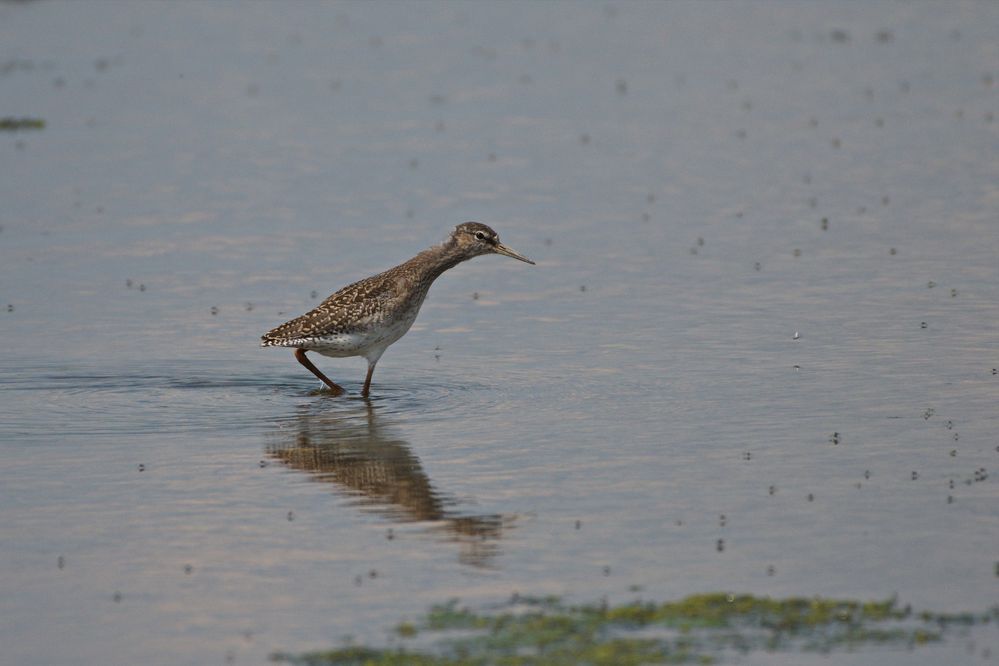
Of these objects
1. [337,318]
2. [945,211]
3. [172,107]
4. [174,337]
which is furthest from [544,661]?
[172,107]

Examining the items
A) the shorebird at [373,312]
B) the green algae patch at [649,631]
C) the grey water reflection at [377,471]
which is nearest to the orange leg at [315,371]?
the shorebird at [373,312]

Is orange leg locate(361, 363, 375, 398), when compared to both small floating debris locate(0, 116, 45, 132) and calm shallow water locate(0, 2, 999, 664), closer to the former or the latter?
calm shallow water locate(0, 2, 999, 664)

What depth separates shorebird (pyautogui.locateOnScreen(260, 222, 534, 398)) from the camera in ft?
65.0

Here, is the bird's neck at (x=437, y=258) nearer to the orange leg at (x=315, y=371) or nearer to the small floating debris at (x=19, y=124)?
the orange leg at (x=315, y=371)

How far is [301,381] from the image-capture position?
2072cm

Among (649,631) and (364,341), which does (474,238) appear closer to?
(364,341)

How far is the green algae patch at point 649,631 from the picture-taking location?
11.6 meters

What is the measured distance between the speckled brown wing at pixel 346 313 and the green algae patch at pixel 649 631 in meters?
7.49

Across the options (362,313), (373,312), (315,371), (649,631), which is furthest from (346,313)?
(649,631)

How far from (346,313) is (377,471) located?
365 cm

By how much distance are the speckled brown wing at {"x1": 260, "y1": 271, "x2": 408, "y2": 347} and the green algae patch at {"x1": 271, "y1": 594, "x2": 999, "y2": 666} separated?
7.49 metres

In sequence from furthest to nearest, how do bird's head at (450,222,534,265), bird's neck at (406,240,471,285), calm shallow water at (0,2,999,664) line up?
bird's head at (450,222,534,265)
bird's neck at (406,240,471,285)
calm shallow water at (0,2,999,664)

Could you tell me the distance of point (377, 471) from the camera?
16.5 metres

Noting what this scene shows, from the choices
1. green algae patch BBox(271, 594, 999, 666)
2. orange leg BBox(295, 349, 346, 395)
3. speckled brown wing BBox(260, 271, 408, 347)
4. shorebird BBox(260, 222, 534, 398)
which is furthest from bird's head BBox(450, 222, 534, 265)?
green algae patch BBox(271, 594, 999, 666)
